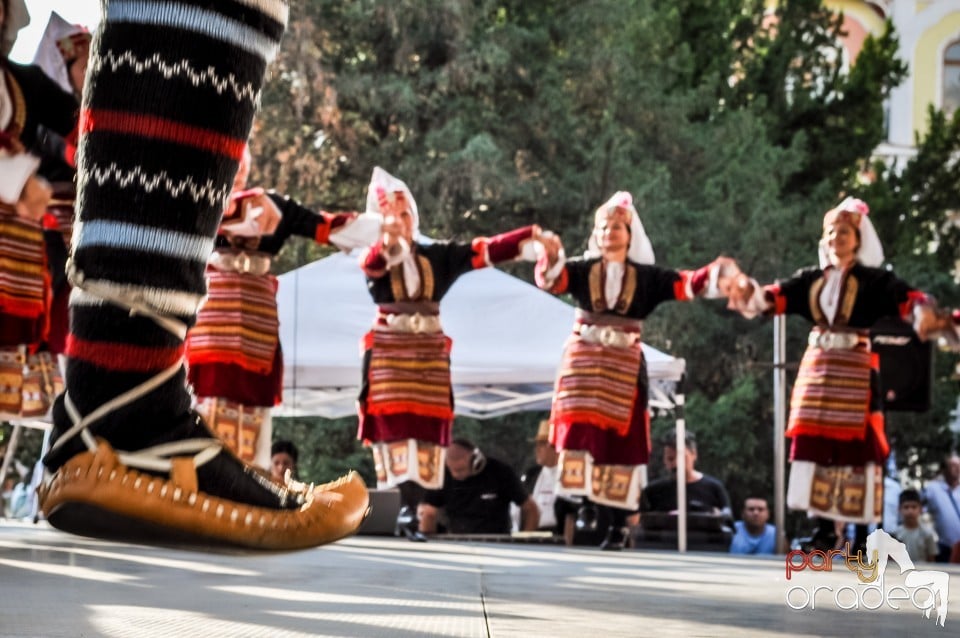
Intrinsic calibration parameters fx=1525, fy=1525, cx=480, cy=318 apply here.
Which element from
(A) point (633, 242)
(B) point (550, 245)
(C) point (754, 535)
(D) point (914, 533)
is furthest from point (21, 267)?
(D) point (914, 533)

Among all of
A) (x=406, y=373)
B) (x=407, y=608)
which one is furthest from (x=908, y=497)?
(x=407, y=608)

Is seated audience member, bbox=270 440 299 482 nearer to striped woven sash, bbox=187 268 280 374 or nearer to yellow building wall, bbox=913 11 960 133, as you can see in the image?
striped woven sash, bbox=187 268 280 374

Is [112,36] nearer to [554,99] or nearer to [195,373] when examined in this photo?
[195,373]

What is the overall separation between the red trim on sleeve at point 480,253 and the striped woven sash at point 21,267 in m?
1.90

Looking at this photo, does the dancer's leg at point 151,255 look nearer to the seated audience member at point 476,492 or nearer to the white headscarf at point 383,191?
the white headscarf at point 383,191

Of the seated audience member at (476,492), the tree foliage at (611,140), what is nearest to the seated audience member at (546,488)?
the seated audience member at (476,492)

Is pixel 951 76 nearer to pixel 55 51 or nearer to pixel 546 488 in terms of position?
pixel 546 488

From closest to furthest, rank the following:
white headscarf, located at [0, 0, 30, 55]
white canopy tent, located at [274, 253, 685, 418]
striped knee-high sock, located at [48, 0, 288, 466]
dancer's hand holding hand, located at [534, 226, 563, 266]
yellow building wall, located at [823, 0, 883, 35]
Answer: striped knee-high sock, located at [48, 0, 288, 466], white headscarf, located at [0, 0, 30, 55], dancer's hand holding hand, located at [534, 226, 563, 266], white canopy tent, located at [274, 253, 685, 418], yellow building wall, located at [823, 0, 883, 35]

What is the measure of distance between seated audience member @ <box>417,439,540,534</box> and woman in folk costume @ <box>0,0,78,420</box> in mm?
2506

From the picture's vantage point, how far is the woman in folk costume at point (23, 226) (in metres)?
4.01

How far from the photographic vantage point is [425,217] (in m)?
15.3

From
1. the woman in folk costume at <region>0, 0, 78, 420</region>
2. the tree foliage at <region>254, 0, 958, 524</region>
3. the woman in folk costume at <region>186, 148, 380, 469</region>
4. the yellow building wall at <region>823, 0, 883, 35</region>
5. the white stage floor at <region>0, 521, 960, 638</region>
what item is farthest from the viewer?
the yellow building wall at <region>823, 0, 883, 35</region>

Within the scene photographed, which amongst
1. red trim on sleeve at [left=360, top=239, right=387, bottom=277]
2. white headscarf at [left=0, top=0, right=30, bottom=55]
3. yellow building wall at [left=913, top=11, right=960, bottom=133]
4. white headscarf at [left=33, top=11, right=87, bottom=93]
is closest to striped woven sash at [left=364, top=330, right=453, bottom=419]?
red trim on sleeve at [left=360, top=239, right=387, bottom=277]

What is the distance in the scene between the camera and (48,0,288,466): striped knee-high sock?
1348 mm
